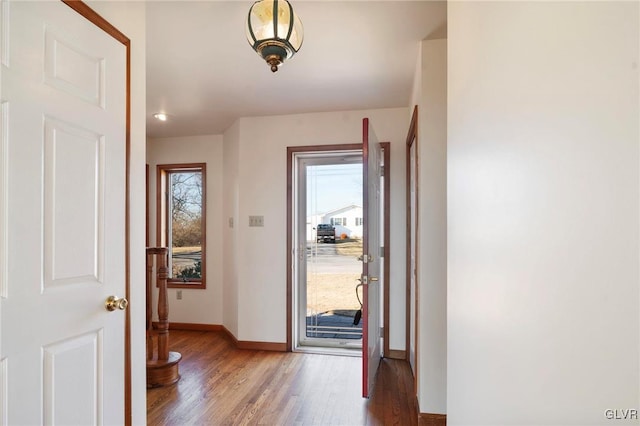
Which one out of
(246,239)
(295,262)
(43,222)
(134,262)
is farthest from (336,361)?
(43,222)

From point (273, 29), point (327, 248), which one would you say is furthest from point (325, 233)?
point (273, 29)

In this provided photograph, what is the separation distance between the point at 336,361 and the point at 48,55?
3.06 meters

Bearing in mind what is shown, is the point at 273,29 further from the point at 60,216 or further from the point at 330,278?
the point at 330,278

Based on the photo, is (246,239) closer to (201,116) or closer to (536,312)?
(201,116)

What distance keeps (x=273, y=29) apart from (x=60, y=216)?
1.07 metres

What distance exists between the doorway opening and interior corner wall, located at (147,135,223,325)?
1.19 metres

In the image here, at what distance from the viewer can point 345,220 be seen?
145 inches

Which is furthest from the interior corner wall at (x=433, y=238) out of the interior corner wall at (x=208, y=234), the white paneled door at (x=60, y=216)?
the interior corner wall at (x=208, y=234)

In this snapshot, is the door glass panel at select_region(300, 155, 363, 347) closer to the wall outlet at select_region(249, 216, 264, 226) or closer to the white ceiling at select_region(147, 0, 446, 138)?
the wall outlet at select_region(249, 216, 264, 226)

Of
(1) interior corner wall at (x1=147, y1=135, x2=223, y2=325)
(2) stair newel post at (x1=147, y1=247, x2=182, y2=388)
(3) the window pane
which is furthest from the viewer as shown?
(3) the window pane

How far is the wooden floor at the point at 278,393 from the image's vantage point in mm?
2264

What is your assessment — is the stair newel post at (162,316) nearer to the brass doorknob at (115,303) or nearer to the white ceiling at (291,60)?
the white ceiling at (291,60)

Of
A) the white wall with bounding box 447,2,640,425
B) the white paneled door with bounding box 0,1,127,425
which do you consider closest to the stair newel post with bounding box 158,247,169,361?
the white paneled door with bounding box 0,1,127,425

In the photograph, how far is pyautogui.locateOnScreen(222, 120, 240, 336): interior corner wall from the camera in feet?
12.5
